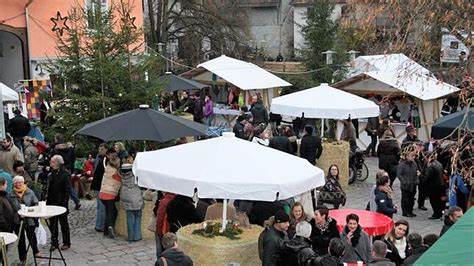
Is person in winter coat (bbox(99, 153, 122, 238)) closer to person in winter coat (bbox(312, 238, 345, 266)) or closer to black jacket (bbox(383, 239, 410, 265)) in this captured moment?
person in winter coat (bbox(312, 238, 345, 266))

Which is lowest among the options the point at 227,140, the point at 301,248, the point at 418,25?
the point at 301,248

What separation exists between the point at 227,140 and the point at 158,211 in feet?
5.60

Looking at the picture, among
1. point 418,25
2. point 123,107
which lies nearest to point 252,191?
point 418,25

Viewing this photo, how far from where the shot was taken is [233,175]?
27.2 ft

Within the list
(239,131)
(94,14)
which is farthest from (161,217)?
(239,131)

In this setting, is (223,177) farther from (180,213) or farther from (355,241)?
(355,241)

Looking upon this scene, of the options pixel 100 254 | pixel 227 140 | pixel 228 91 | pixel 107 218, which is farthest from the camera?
pixel 228 91

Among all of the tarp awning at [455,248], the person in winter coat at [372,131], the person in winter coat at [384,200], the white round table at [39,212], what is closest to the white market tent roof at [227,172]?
the white round table at [39,212]

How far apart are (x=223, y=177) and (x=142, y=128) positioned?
13.0 ft

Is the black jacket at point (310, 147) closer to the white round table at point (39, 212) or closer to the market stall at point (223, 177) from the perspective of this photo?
the market stall at point (223, 177)

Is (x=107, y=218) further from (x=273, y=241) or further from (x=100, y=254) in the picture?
(x=273, y=241)

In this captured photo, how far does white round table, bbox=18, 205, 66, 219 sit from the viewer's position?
31.1 ft

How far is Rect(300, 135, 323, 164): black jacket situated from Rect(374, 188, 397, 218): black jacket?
433 centimetres

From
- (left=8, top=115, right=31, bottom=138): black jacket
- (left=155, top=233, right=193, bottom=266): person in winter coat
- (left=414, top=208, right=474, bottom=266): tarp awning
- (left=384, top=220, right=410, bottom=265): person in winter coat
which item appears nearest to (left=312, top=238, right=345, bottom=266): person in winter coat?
(left=384, top=220, right=410, bottom=265): person in winter coat
